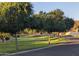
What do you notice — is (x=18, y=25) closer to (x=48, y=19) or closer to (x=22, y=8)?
(x=22, y=8)

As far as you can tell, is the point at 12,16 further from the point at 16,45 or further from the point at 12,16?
the point at 16,45

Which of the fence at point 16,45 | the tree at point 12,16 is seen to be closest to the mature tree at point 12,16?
the tree at point 12,16

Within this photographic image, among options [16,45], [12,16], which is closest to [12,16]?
[12,16]

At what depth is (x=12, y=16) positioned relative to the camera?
78.8 ft

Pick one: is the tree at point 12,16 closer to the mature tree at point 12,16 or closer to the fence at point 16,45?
the mature tree at point 12,16

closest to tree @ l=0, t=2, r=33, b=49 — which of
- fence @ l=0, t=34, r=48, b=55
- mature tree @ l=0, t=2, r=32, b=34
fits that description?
mature tree @ l=0, t=2, r=32, b=34

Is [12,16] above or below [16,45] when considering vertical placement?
above

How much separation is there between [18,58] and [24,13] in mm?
7375

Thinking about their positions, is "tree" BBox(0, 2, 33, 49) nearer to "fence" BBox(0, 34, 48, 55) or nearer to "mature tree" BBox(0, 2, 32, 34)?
"mature tree" BBox(0, 2, 32, 34)

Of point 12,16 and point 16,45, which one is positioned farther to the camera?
point 16,45

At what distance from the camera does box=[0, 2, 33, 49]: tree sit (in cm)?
2388

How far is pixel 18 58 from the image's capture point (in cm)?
1850

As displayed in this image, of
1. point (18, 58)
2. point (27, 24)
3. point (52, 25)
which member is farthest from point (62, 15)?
point (18, 58)

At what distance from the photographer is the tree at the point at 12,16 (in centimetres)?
2388
